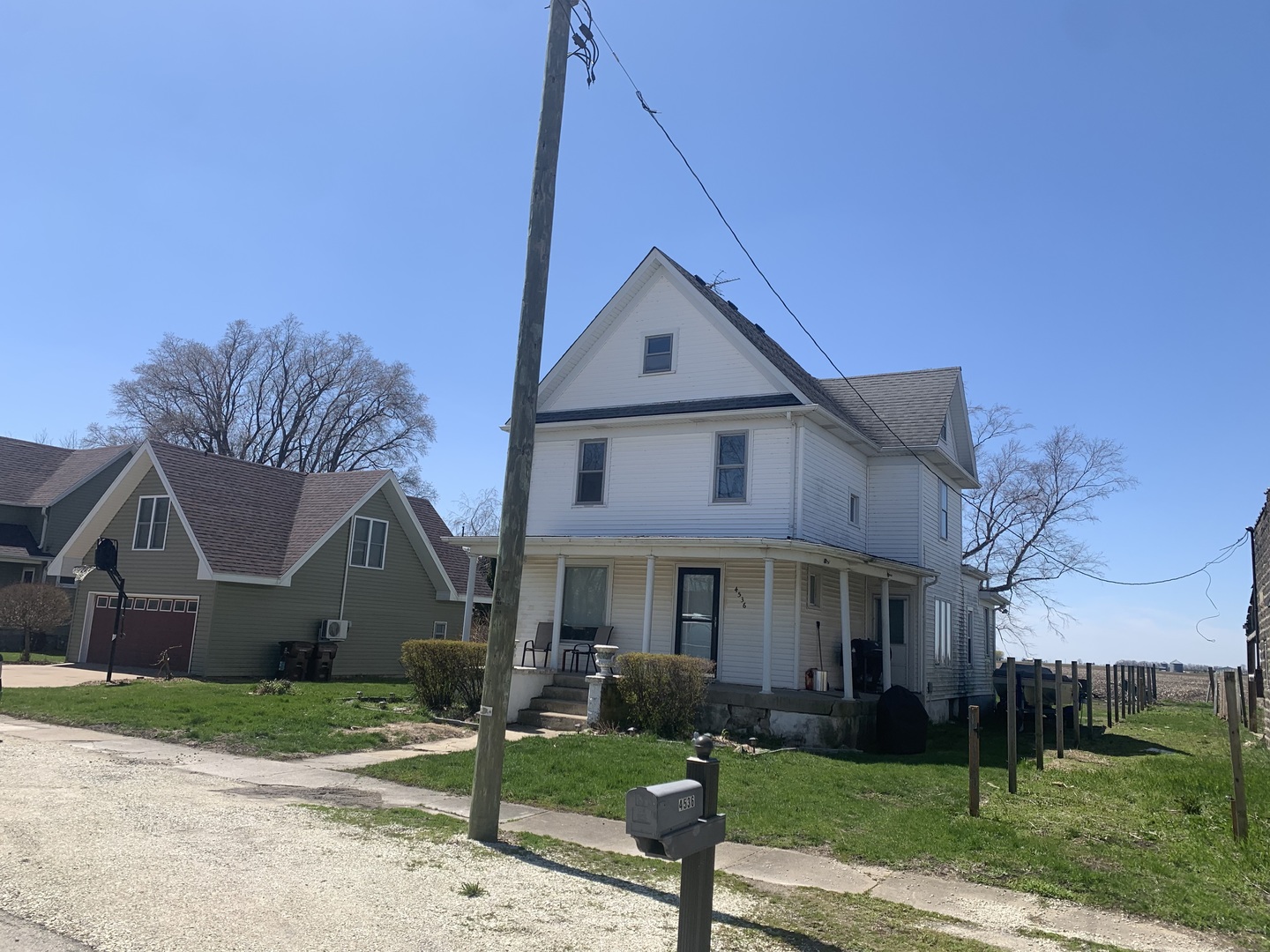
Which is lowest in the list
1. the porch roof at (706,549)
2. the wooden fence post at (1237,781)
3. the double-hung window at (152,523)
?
the wooden fence post at (1237,781)

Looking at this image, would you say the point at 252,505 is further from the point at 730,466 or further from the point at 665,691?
the point at 665,691

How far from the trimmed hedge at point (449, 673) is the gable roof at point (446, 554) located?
12077 mm

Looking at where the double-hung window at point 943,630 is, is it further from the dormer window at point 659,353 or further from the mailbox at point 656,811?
the mailbox at point 656,811

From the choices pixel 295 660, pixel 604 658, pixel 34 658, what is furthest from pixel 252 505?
pixel 604 658

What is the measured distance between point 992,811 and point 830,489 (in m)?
9.60

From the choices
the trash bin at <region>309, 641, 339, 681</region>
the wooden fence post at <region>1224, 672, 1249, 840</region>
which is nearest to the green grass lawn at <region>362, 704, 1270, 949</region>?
the wooden fence post at <region>1224, 672, 1249, 840</region>

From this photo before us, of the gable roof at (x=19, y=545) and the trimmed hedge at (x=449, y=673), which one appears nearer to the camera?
the trimmed hedge at (x=449, y=673)

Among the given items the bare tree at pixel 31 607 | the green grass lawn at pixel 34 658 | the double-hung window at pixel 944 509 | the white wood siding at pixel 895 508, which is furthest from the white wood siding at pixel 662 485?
the green grass lawn at pixel 34 658

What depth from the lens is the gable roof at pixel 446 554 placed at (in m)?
28.6

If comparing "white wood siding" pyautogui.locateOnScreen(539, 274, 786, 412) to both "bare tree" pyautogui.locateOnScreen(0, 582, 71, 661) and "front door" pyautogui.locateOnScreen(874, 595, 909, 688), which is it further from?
"bare tree" pyautogui.locateOnScreen(0, 582, 71, 661)

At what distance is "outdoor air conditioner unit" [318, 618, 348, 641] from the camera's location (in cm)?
2394

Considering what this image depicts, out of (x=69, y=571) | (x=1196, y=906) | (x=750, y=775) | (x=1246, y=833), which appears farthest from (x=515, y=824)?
(x=69, y=571)

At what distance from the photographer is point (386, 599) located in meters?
26.3

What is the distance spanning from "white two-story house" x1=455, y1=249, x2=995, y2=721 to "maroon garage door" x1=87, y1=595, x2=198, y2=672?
9281mm
